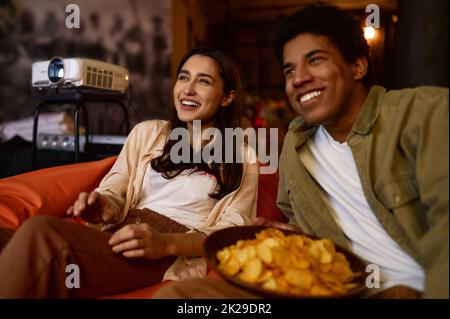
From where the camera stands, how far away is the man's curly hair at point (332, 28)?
111cm

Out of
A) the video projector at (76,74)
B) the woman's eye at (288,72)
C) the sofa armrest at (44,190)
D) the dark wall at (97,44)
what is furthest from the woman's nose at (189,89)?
the dark wall at (97,44)

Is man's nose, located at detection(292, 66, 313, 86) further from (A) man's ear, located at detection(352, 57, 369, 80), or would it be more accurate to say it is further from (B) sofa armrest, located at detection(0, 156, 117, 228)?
(B) sofa armrest, located at detection(0, 156, 117, 228)

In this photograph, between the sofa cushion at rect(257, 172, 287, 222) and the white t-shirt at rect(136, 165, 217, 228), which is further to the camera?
the sofa cushion at rect(257, 172, 287, 222)

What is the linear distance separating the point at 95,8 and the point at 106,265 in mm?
3275

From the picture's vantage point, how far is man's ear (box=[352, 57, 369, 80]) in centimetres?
114

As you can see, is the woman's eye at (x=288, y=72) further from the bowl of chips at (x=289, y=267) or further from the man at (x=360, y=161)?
the bowl of chips at (x=289, y=267)

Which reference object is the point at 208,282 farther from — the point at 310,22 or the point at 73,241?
the point at 310,22

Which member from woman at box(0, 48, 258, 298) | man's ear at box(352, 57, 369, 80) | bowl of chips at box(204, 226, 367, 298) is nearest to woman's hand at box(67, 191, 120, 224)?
woman at box(0, 48, 258, 298)

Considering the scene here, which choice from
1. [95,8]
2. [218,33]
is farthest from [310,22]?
[218,33]

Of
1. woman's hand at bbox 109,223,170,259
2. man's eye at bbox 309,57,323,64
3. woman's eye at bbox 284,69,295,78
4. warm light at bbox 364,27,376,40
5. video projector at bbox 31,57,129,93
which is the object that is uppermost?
warm light at bbox 364,27,376,40

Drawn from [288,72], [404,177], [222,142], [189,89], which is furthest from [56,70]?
[404,177]

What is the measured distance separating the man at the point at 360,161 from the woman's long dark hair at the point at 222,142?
24 cm

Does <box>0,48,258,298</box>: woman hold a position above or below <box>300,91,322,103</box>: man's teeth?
below

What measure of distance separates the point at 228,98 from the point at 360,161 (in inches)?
27.1
